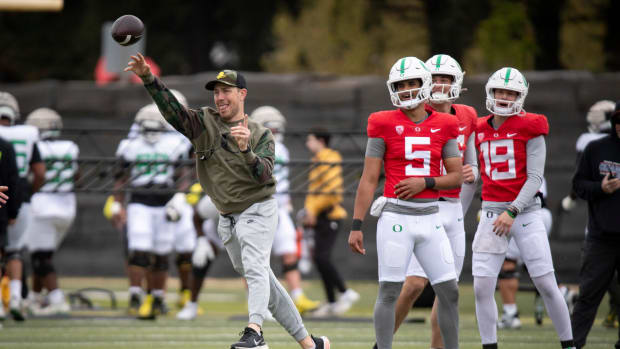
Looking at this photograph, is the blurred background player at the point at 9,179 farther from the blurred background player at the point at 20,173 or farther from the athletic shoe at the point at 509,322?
the athletic shoe at the point at 509,322

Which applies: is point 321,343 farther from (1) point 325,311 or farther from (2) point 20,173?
(2) point 20,173

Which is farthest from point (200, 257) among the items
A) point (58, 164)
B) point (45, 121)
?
point (45, 121)

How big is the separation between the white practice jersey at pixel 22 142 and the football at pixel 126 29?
425 cm

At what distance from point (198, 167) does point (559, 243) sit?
7946 millimetres

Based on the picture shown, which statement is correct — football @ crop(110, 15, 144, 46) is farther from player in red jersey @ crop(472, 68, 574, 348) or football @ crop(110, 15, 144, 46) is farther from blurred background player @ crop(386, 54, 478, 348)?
player in red jersey @ crop(472, 68, 574, 348)

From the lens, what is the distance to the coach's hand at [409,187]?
6930 mm

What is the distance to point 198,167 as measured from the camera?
7602mm

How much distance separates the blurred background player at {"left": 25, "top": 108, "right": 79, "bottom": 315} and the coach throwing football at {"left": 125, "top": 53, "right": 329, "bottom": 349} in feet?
14.9

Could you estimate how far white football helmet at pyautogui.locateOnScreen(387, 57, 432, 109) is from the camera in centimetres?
704

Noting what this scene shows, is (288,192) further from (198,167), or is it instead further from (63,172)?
(198,167)

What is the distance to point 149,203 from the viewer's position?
11672mm

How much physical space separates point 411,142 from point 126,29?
2.02 meters

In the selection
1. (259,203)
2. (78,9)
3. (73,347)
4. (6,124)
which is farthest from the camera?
(78,9)

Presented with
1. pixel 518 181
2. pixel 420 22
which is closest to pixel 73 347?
pixel 518 181
